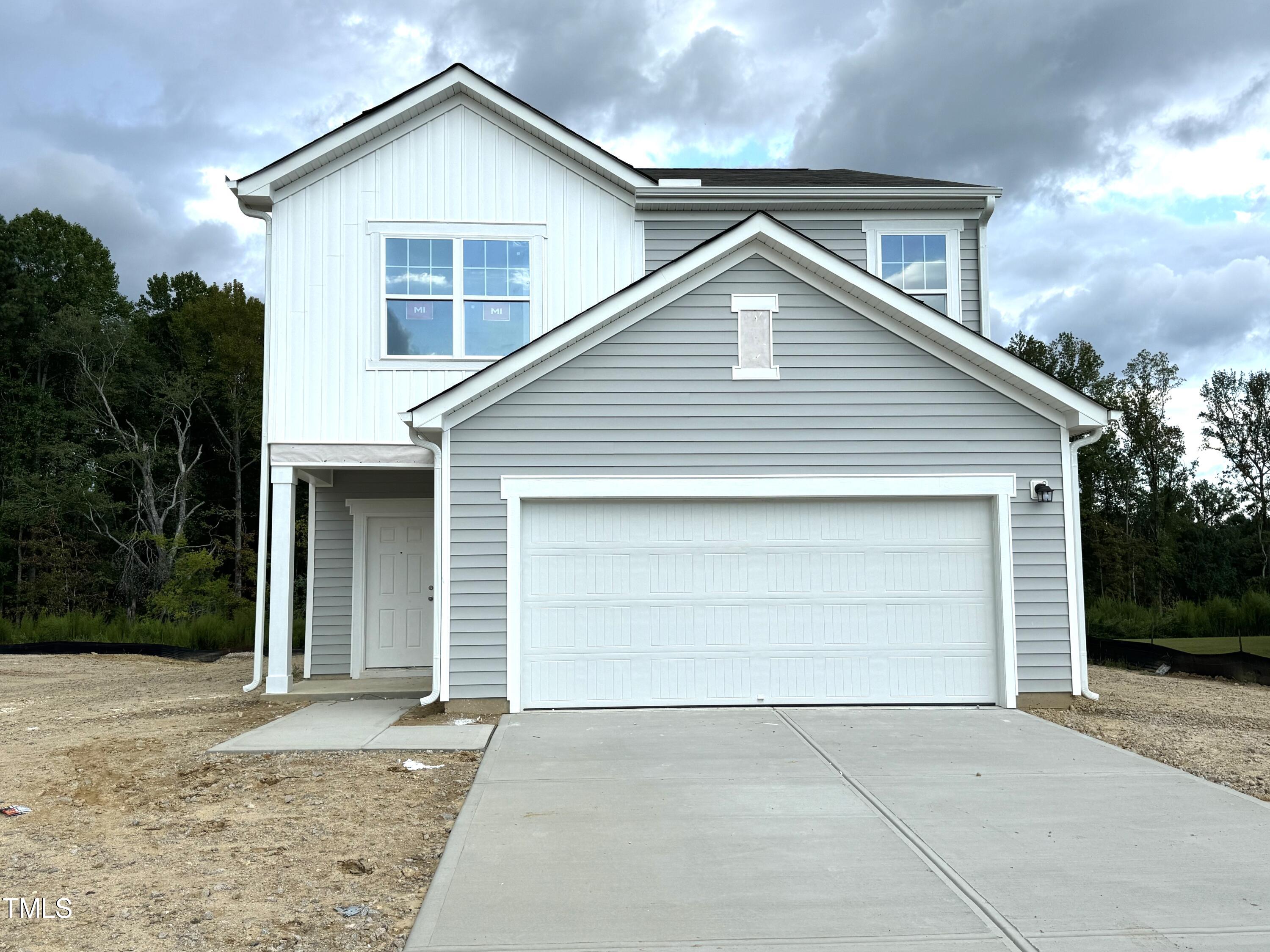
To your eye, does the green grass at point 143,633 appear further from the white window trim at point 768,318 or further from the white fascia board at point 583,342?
the white window trim at point 768,318

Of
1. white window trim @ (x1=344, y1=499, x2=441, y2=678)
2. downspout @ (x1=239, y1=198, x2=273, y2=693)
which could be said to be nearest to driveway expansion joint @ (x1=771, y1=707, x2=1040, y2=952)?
white window trim @ (x1=344, y1=499, x2=441, y2=678)

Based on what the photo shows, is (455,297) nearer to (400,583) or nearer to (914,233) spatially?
(400,583)

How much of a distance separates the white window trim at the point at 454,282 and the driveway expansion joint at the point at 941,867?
20.0 ft

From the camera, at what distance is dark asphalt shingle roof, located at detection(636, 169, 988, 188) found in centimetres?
1183

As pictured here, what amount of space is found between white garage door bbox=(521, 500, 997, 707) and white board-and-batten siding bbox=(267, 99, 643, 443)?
9.26 ft

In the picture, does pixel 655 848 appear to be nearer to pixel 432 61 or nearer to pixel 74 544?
pixel 432 61

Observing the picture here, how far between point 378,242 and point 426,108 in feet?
5.67

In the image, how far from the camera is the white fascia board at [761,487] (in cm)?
911

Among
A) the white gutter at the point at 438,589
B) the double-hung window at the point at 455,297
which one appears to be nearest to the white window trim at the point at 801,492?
the white gutter at the point at 438,589

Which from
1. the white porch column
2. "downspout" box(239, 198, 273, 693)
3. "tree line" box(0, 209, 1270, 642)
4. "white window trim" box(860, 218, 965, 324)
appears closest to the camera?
the white porch column

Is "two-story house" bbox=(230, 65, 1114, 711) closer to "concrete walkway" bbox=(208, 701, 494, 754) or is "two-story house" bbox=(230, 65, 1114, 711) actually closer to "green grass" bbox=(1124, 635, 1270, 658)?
"concrete walkway" bbox=(208, 701, 494, 754)

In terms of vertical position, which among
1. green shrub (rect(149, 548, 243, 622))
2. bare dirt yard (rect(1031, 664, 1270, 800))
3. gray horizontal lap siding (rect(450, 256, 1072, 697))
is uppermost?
gray horizontal lap siding (rect(450, 256, 1072, 697))

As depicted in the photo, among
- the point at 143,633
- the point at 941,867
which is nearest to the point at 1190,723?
the point at 941,867

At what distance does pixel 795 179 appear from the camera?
521 inches
